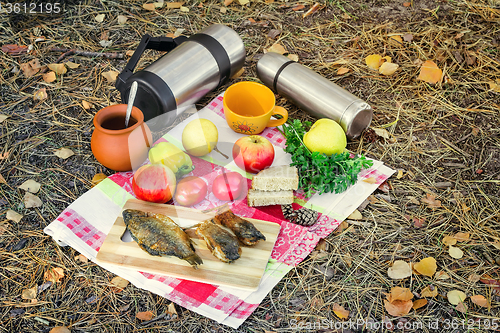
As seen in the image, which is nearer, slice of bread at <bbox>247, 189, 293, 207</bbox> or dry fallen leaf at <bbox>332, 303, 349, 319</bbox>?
dry fallen leaf at <bbox>332, 303, 349, 319</bbox>

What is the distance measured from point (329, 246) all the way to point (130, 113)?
1076 millimetres

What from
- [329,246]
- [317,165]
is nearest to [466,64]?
[317,165]

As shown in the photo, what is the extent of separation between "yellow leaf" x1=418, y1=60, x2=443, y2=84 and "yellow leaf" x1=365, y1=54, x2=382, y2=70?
27 cm

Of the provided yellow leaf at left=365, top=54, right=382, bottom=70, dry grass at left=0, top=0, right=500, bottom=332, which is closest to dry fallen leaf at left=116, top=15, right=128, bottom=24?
dry grass at left=0, top=0, right=500, bottom=332

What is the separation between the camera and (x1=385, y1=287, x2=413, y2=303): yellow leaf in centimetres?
148

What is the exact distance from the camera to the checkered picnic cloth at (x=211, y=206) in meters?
1.43

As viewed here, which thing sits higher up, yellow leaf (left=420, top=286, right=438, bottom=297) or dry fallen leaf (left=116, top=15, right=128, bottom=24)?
dry fallen leaf (left=116, top=15, right=128, bottom=24)

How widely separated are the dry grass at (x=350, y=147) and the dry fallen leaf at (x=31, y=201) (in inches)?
1.0

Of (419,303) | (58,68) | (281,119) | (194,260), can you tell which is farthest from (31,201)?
(419,303)

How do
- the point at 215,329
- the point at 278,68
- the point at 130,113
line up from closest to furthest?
the point at 215,329 → the point at 130,113 → the point at 278,68

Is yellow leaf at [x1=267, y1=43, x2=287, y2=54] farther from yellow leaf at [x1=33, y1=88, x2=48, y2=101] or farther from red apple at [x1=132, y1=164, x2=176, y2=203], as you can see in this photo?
yellow leaf at [x1=33, y1=88, x2=48, y2=101]

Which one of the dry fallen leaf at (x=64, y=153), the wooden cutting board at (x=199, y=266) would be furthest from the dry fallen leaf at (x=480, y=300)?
the dry fallen leaf at (x=64, y=153)

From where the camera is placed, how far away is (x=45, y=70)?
2402mm

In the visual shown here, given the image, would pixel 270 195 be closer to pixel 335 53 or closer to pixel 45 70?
pixel 335 53
